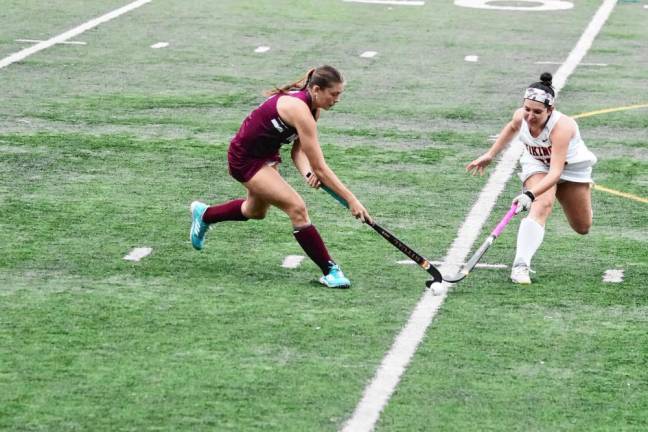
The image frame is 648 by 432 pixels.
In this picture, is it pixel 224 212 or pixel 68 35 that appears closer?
pixel 224 212

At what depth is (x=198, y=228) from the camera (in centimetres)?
1075

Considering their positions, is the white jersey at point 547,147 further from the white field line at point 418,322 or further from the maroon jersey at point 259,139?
the maroon jersey at point 259,139

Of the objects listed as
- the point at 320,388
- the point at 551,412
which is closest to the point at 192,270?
the point at 320,388

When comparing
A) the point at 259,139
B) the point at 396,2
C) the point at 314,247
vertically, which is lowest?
the point at 396,2

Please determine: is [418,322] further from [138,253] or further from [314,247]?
[138,253]

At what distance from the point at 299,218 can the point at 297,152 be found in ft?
1.84

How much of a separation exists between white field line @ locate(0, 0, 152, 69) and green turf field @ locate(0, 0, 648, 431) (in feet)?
0.88

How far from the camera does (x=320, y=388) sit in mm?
7891

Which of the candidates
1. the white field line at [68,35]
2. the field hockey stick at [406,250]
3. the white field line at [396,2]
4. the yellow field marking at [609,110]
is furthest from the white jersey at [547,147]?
the white field line at [396,2]

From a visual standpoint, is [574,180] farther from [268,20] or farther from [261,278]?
[268,20]

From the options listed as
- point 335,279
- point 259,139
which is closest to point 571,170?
point 335,279

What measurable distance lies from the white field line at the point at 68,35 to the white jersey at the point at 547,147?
962 centimetres

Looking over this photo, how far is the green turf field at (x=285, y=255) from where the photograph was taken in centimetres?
777

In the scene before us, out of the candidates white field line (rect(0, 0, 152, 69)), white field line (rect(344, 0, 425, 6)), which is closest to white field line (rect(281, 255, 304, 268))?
white field line (rect(0, 0, 152, 69))
